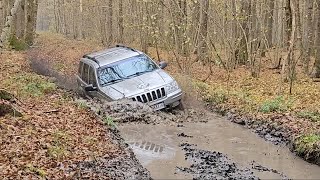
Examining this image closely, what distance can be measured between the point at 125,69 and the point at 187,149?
508cm

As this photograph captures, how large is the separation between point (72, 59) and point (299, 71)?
44.5 ft

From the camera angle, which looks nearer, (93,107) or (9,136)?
(9,136)

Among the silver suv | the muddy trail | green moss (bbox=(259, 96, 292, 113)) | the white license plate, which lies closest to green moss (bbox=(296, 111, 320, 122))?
green moss (bbox=(259, 96, 292, 113))

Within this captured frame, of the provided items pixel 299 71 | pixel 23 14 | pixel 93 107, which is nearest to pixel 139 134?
pixel 93 107

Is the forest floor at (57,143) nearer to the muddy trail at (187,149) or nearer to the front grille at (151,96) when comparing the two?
the muddy trail at (187,149)

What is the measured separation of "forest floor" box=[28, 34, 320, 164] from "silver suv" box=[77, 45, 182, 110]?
2.04 meters

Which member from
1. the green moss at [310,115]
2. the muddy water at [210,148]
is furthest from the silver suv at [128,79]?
the green moss at [310,115]

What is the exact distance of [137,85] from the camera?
12961 millimetres

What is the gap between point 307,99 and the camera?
1452cm

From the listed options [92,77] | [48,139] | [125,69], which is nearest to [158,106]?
[125,69]

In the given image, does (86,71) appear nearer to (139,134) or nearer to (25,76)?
(25,76)

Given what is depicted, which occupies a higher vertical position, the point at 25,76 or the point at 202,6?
the point at 202,6

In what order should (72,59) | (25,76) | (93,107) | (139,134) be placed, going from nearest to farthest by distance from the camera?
(139,134) < (93,107) < (25,76) < (72,59)

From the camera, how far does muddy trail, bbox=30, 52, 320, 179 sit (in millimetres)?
7941
